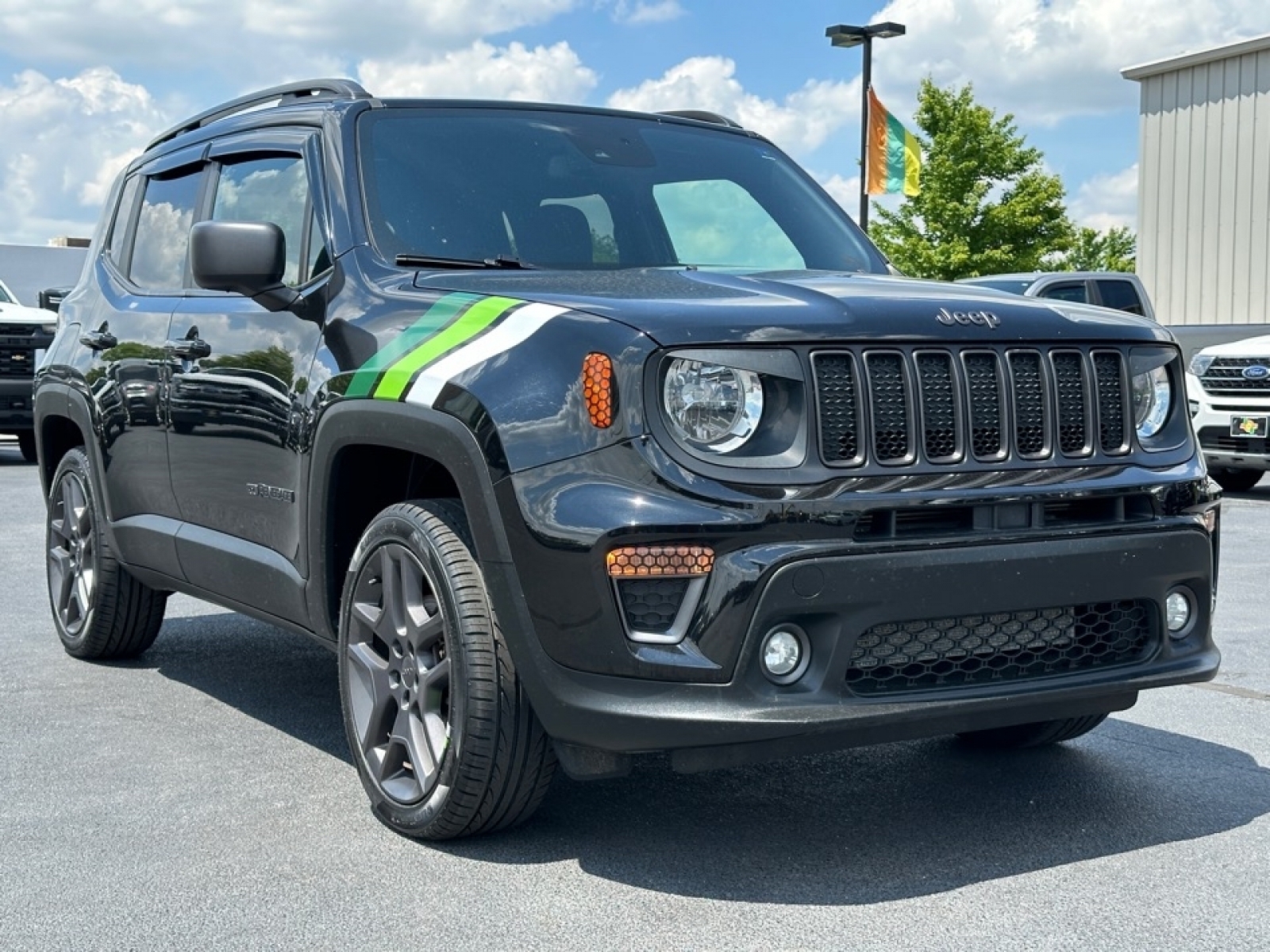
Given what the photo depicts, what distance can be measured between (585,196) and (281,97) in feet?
4.07

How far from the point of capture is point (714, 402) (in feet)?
12.1

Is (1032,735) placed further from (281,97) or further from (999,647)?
(281,97)

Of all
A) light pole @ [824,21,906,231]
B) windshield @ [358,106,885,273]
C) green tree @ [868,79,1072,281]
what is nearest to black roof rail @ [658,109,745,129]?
windshield @ [358,106,885,273]

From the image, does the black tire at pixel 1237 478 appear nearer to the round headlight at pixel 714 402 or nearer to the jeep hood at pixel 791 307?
the jeep hood at pixel 791 307

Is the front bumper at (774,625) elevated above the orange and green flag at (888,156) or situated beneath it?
situated beneath

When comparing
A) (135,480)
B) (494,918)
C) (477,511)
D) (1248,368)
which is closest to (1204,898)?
(494,918)

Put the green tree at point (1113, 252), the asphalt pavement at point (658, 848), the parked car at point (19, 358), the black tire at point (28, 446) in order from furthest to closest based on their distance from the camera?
the green tree at point (1113, 252) < the black tire at point (28, 446) < the parked car at point (19, 358) < the asphalt pavement at point (658, 848)

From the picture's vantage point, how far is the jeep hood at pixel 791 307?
369 centimetres

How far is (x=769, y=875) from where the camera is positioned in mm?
3891

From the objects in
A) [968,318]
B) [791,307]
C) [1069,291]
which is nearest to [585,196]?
[791,307]

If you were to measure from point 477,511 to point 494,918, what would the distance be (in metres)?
0.86

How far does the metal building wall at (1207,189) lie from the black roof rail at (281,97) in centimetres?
2597

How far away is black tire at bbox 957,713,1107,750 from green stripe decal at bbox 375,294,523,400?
194 centimetres

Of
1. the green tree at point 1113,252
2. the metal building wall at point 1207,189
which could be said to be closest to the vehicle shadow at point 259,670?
the metal building wall at point 1207,189
